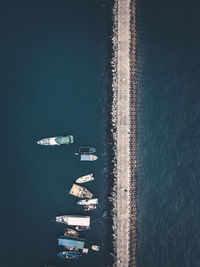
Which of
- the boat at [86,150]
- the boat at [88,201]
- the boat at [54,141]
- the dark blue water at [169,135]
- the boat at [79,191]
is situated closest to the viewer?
the dark blue water at [169,135]

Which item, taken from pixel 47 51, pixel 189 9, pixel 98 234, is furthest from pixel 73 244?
pixel 189 9

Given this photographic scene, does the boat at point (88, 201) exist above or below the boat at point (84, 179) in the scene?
below

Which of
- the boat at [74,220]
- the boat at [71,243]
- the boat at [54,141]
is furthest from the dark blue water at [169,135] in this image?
the boat at [54,141]

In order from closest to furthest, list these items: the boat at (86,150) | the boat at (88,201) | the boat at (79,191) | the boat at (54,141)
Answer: the boat at (54,141)
the boat at (79,191)
the boat at (88,201)
the boat at (86,150)

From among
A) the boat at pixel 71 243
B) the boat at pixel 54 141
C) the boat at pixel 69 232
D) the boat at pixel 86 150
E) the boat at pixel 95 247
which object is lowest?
the boat at pixel 95 247

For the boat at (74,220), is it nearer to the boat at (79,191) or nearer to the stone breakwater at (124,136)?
the boat at (79,191)

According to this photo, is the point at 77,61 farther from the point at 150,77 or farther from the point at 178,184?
the point at 178,184
